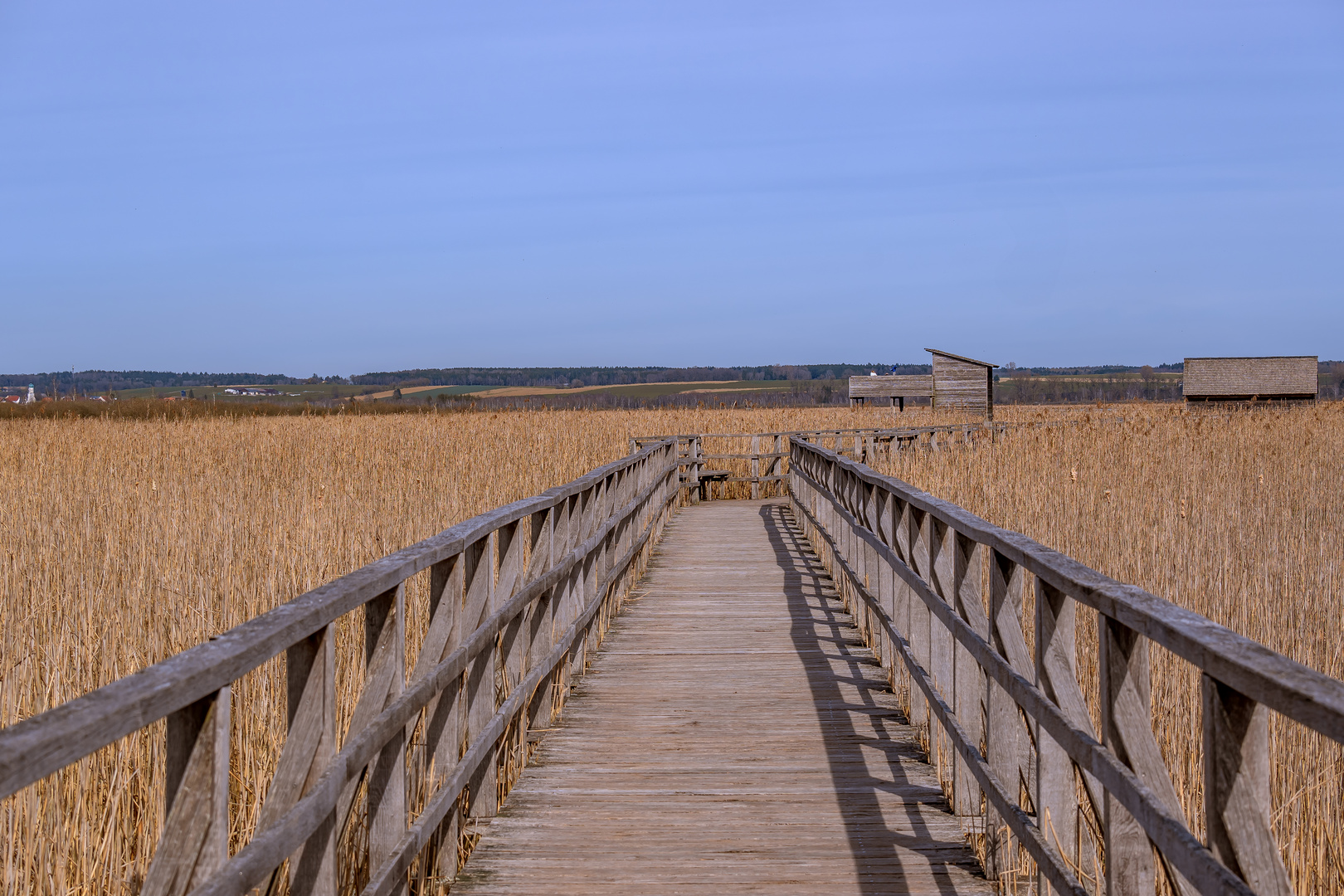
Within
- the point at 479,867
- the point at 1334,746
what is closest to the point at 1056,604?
the point at 479,867

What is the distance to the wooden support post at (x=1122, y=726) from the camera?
2.37 metres

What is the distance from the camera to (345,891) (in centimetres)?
387

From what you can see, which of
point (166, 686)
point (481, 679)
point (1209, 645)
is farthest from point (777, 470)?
point (166, 686)

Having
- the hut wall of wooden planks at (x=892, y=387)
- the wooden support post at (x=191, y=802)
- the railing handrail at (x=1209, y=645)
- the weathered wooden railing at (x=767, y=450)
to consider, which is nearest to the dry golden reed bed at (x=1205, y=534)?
the weathered wooden railing at (x=767, y=450)

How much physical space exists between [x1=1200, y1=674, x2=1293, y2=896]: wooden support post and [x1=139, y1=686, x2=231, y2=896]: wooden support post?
168 centimetres

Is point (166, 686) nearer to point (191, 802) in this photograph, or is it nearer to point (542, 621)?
point (191, 802)

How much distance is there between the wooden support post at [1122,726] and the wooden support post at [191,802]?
1815 millimetres

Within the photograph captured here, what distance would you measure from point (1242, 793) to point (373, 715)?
2.06 meters

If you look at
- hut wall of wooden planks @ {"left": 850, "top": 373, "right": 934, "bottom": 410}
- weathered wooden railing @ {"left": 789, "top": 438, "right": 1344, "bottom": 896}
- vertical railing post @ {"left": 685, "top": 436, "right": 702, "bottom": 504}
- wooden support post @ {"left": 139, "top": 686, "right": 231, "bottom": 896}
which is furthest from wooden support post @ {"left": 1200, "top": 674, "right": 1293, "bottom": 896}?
hut wall of wooden planks @ {"left": 850, "top": 373, "right": 934, "bottom": 410}

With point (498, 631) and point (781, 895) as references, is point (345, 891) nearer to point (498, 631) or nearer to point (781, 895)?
point (498, 631)

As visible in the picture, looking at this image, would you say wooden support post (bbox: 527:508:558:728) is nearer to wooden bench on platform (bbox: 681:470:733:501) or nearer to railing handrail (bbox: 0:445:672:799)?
railing handrail (bbox: 0:445:672:799)

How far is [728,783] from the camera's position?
481 centimetres

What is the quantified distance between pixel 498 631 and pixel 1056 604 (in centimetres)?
211

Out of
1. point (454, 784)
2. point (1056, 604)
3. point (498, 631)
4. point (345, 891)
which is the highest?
point (1056, 604)
